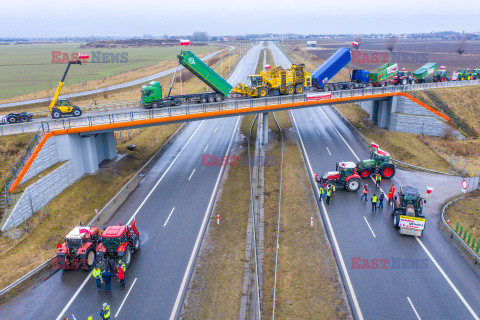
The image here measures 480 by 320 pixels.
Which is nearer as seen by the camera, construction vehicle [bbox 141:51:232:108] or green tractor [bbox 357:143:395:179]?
green tractor [bbox 357:143:395:179]

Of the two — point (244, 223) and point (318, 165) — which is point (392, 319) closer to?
point (244, 223)

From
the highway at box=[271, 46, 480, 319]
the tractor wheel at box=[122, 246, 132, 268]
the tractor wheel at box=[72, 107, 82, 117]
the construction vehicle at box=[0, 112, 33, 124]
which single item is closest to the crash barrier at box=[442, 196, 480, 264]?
the highway at box=[271, 46, 480, 319]

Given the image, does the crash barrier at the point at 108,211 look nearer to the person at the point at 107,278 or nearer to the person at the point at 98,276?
the person at the point at 98,276

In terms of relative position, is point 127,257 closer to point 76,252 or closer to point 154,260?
point 154,260

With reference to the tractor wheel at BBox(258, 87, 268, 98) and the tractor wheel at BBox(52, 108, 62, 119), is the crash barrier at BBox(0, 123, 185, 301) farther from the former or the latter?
the tractor wheel at BBox(258, 87, 268, 98)

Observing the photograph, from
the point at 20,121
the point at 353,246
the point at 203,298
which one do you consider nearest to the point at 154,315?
the point at 203,298

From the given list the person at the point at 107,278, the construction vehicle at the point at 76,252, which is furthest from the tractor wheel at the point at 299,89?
the person at the point at 107,278
